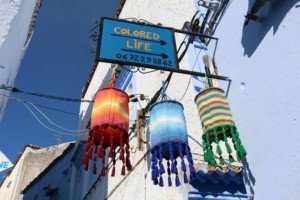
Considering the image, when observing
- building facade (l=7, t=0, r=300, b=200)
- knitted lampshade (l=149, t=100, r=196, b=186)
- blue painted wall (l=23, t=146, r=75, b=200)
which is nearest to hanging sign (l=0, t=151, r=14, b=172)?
blue painted wall (l=23, t=146, r=75, b=200)

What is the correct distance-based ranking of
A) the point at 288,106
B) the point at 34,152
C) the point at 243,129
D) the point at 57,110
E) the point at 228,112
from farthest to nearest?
the point at 34,152 → the point at 57,110 → the point at 243,129 → the point at 228,112 → the point at 288,106

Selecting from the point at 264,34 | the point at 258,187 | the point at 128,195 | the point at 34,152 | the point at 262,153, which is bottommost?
the point at 258,187

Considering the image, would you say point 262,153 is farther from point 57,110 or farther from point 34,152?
point 34,152

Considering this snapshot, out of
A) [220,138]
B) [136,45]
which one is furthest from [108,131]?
[220,138]

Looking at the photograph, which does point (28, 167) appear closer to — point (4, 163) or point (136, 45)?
point (4, 163)

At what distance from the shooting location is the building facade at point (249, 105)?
13.0 feet

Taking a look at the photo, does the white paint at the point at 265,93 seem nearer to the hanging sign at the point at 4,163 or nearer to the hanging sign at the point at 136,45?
the hanging sign at the point at 136,45

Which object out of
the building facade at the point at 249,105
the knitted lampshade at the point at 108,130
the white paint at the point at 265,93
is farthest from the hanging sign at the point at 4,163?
the knitted lampshade at the point at 108,130

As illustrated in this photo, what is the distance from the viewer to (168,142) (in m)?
4.09

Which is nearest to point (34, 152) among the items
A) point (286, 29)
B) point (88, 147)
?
point (88, 147)

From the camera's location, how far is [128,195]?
7.53m

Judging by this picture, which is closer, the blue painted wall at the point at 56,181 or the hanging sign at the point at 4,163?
the hanging sign at the point at 4,163

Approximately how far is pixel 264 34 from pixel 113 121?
2.41 meters

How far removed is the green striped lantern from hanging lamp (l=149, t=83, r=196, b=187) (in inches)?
14.5
